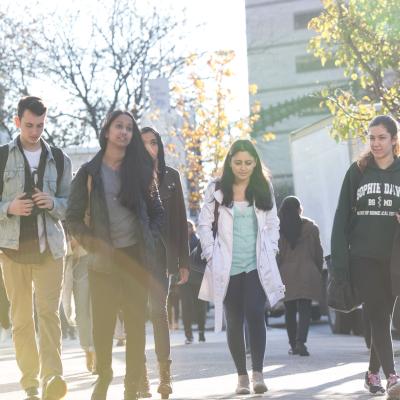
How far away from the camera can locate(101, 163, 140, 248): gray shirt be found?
24.1 ft

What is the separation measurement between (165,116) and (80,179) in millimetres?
30108

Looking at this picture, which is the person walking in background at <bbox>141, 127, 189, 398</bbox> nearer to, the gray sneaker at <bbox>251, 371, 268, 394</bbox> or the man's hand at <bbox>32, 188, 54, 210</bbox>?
the gray sneaker at <bbox>251, 371, 268, 394</bbox>

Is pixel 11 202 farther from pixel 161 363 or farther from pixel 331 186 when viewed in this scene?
pixel 331 186

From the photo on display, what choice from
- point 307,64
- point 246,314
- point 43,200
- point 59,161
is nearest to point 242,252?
point 246,314

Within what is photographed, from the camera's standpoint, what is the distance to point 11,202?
7.98 m

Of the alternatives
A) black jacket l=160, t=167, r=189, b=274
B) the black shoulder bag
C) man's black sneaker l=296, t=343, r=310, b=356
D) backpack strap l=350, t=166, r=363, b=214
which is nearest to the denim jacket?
black jacket l=160, t=167, r=189, b=274

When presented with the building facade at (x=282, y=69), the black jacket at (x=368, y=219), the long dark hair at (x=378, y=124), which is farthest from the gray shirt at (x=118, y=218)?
the building facade at (x=282, y=69)

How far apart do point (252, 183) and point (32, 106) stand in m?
1.84

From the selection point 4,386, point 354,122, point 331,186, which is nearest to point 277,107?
point 331,186

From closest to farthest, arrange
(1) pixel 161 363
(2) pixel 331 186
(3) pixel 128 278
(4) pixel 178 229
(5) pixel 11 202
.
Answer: (3) pixel 128 278 < (5) pixel 11 202 < (1) pixel 161 363 < (4) pixel 178 229 < (2) pixel 331 186

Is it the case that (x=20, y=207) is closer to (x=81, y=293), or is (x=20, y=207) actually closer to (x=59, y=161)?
(x=59, y=161)

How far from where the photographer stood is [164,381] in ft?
27.6

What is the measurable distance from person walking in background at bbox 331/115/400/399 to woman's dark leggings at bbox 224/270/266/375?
2.62ft

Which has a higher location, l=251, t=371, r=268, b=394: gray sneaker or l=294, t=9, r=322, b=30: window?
l=294, t=9, r=322, b=30: window
